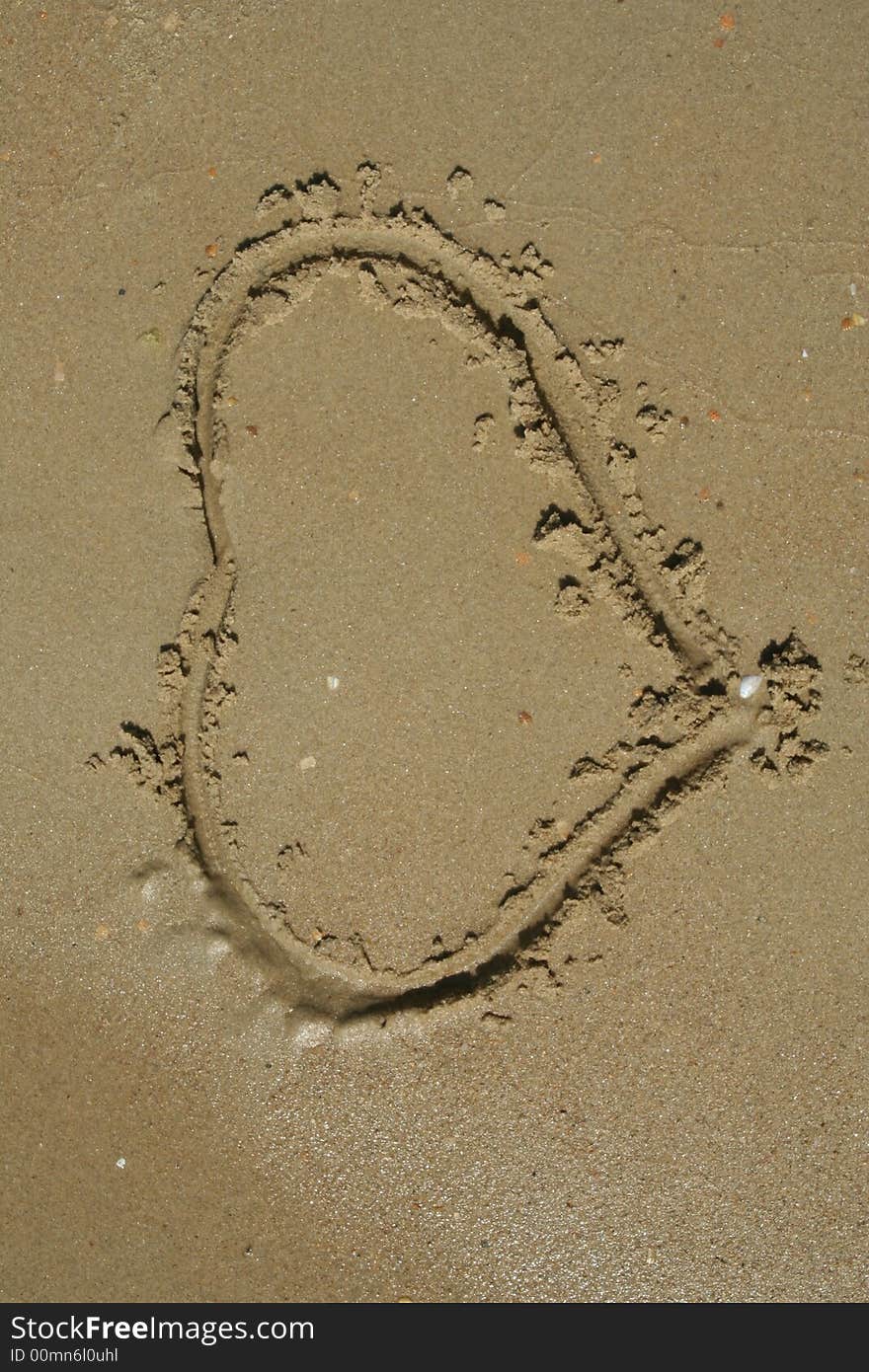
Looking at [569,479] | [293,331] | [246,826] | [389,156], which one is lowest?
[246,826]

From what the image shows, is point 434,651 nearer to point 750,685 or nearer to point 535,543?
point 535,543

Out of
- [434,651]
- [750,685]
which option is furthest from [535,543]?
[750,685]

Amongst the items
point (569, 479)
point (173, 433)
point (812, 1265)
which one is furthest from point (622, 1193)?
point (173, 433)
